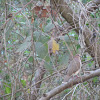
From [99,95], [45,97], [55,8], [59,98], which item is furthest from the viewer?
[59,98]

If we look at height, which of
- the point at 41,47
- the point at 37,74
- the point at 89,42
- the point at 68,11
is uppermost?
the point at 68,11

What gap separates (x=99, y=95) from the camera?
8.81 ft

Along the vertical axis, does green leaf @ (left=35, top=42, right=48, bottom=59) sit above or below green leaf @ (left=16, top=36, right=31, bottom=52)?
below

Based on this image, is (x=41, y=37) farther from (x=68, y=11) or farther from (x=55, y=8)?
(x=68, y=11)

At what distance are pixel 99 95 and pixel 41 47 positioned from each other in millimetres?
1603

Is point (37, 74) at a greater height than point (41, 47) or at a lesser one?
lesser

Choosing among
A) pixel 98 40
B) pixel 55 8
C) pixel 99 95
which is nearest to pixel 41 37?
pixel 55 8

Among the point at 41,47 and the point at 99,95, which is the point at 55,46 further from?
the point at 99,95

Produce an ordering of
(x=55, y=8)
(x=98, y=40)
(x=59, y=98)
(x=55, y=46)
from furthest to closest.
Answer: (x=59, y=98), (x=98, y=40), (x=55, y=8), (x=55, y=46)

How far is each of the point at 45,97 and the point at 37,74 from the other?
92cm

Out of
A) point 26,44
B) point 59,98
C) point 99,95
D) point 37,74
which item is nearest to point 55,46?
point 26,44

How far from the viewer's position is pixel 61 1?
2.08m

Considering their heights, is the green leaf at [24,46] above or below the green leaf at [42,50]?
above

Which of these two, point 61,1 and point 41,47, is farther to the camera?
point 61,1
